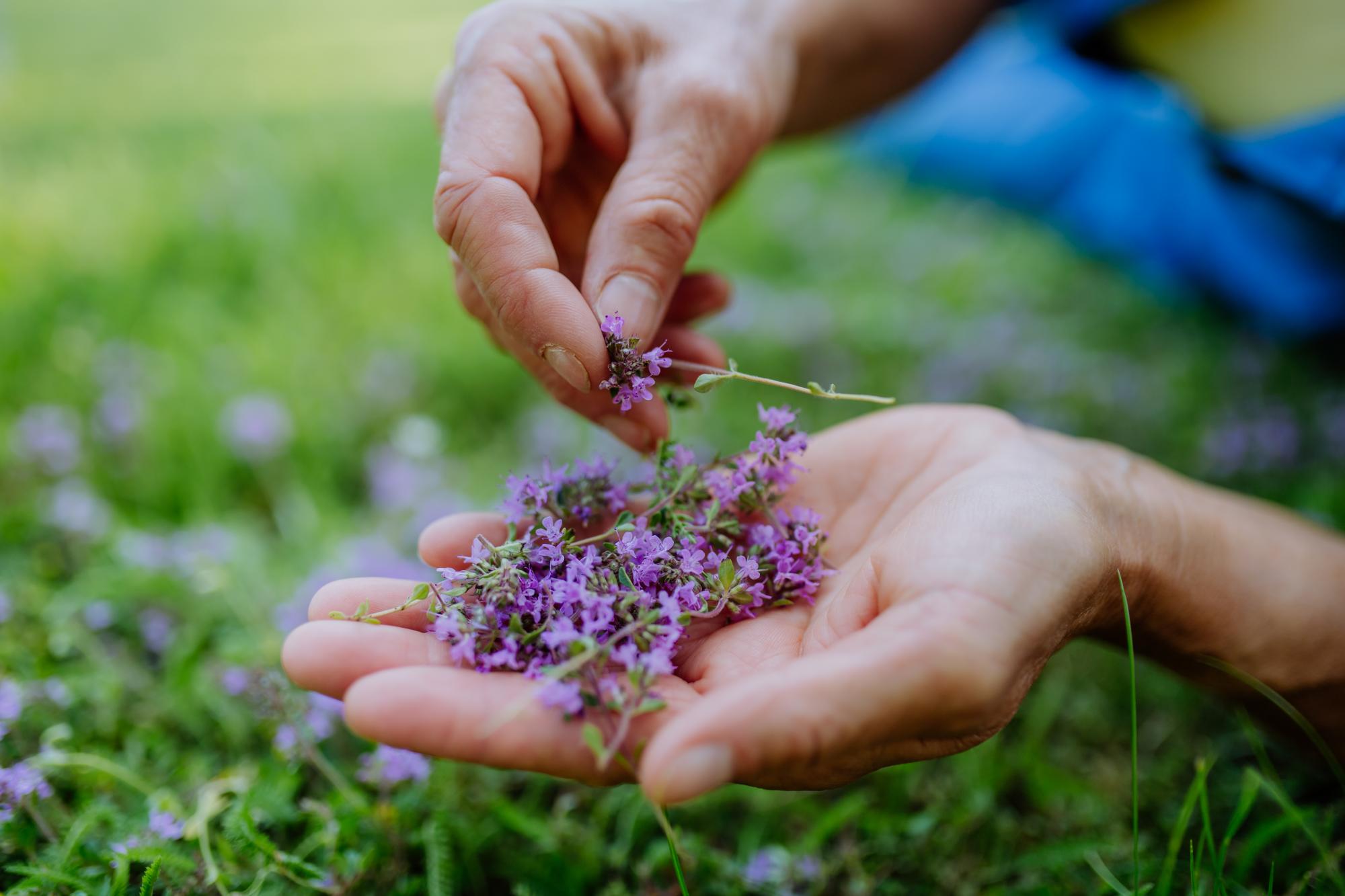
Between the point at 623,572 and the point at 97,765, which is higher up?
the point at 623,572

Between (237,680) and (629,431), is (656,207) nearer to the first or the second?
(629,431)

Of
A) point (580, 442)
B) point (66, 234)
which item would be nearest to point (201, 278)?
point (66, 234)

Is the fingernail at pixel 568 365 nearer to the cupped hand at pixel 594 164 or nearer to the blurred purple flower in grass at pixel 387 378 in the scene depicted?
the cupped hand at pixel 594 164

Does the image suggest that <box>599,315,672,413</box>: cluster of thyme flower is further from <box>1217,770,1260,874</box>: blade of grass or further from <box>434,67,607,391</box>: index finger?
<box>1217,770,1260,874</box>: blade of grass

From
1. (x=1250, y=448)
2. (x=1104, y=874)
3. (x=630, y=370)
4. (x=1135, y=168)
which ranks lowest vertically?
(x=1250, y=448)

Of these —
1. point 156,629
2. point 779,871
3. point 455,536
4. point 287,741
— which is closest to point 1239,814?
point 779,871

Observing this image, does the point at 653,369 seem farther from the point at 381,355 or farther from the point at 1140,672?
the point at 381,355
